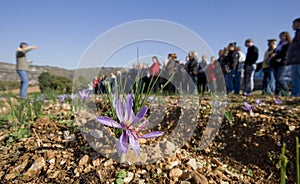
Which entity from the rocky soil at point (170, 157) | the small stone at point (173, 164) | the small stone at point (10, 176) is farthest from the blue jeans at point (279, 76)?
the small stone at point (10, 176)

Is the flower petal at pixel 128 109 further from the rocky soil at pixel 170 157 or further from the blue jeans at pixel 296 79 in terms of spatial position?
the blue jeans at pixel 296 79

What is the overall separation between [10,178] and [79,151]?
34cm

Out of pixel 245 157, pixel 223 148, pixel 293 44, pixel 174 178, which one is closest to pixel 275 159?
pixel 245 157

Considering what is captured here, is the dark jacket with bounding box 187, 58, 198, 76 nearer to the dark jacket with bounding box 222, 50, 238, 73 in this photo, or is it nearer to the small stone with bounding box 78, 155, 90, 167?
the dark jacket with bounding box 222, 50, 238, 73

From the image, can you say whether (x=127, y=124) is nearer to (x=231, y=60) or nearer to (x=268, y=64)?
(x=268, y=64)

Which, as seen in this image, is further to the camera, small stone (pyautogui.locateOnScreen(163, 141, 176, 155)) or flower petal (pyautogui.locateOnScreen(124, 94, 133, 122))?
small stone (pyautogui.locateOnScreen(163, 141, 176, 155))

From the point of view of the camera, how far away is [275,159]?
1697 millimetres

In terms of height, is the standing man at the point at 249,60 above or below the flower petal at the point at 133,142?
above

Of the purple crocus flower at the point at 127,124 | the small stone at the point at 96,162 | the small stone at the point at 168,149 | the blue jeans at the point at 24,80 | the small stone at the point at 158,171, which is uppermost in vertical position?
the blue jeans at the point at 24,80

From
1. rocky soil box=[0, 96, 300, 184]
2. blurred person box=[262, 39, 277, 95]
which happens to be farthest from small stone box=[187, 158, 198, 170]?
blurred person box=[262, 39, 277, 95]

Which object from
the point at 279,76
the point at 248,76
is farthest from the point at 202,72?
the point at 279,76

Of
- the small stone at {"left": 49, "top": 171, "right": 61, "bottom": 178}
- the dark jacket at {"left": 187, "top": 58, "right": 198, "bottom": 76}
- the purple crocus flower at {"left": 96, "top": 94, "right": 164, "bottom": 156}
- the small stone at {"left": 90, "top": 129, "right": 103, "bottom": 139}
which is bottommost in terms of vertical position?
the small stone at {"left": 49, "top": 171, "right": 61, "bottom": 178}

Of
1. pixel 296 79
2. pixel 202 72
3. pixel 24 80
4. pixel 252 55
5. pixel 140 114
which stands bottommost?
pixel 140 114

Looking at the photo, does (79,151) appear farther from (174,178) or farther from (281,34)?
(281,34)
